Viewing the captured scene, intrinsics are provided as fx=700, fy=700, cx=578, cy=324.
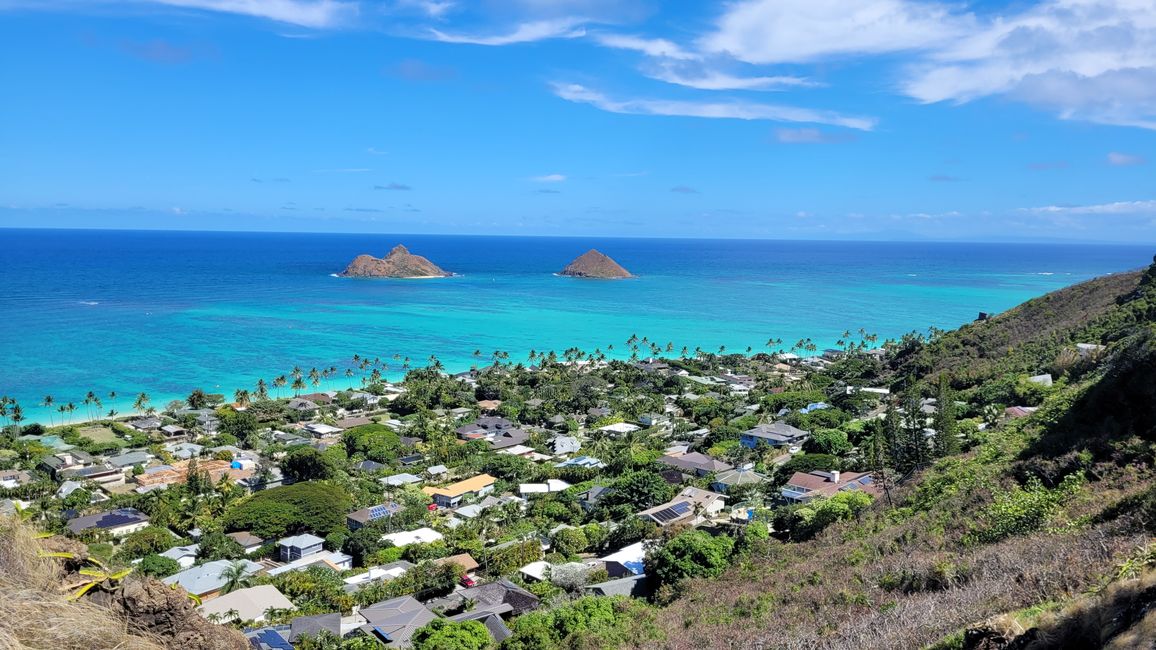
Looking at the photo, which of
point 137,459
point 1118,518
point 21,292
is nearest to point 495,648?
point 1118,518

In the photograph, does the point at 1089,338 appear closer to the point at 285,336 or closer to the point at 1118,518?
the point at 1118,518

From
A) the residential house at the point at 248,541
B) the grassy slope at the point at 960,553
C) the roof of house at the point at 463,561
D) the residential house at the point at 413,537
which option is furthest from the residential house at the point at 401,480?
the grassy slope at the point at 960,553

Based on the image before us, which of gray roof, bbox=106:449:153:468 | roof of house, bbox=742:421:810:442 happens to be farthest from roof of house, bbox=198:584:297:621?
roof of house, bbox=742:421:810:442

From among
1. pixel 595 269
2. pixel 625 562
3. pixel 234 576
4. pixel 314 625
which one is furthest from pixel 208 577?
pixel 595 269

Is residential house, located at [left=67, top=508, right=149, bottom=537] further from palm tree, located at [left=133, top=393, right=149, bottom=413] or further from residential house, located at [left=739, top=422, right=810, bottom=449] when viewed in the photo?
residential house, located at [left=739, top=422, right=810, bottom=449]

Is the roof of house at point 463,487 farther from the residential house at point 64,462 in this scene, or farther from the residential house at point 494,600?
the residential house at point 64,462

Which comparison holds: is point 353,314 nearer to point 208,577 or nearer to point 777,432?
point 777,432
